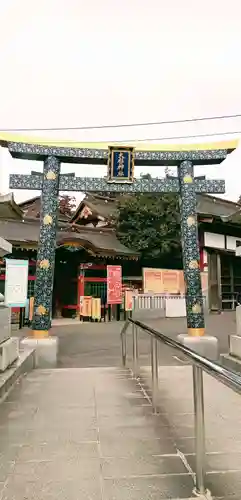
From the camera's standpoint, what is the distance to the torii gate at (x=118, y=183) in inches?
304

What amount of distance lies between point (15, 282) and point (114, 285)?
5.97 metres

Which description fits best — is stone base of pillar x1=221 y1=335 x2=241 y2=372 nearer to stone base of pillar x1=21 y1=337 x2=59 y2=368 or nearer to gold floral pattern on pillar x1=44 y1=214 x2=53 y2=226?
stone base of pillar x1=21 y1=337 x2=59 y2=368

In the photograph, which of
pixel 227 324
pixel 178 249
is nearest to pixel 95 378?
pixel 227 324

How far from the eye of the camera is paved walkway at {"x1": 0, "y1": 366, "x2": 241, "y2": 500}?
7.49 feet

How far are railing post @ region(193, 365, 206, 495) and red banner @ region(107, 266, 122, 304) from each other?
42.9 feet

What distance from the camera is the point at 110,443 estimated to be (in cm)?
298

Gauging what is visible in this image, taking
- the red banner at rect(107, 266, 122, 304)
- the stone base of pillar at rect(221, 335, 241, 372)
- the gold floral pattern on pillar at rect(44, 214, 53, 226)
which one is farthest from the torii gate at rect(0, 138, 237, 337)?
the red banner at rect(107, 266, 122, 304)

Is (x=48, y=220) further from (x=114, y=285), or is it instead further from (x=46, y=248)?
(x=114, y=285)

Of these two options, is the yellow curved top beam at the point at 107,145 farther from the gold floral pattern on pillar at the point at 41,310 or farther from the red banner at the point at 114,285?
the red banner at the point at 114,285

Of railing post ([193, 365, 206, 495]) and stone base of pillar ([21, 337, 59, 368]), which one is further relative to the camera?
stone base of pillar ([21, 337, 59, 368])

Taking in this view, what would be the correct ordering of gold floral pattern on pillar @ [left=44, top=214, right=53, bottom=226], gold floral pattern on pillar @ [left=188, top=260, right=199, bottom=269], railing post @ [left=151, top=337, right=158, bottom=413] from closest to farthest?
railing post @ [left=151, top=337, right=158, bottom=413]
gold floral pattern on pillar @ [left=44, top=214, right=53, bottom=226]
gold floral pattern on pillar @ [left=188, top=260, right=199, bottom=269]

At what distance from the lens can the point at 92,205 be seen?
21.2m

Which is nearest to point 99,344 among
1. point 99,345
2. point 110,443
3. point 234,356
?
point 99,345

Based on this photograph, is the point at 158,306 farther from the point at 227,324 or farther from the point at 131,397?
the point at 131,397
